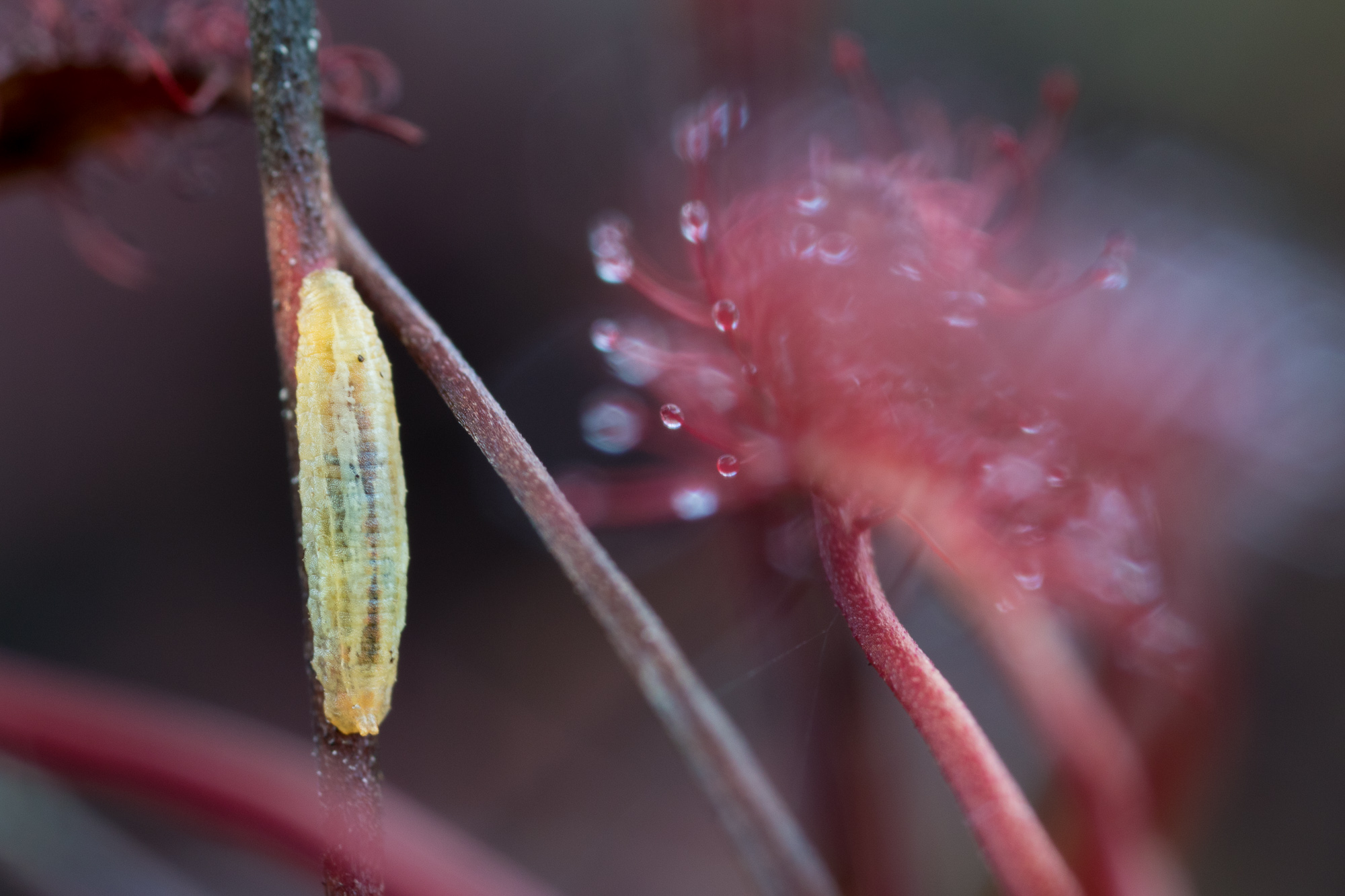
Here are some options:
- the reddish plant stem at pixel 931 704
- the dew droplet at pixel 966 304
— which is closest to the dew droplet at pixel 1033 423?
the dew droplet at pixel 966 304

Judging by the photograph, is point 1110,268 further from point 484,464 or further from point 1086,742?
point 484,464

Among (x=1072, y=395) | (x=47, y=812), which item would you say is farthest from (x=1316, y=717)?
(x=47, y=812)

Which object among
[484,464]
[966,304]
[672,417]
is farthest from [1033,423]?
[484,464]

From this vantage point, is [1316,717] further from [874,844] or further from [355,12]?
[355,12]

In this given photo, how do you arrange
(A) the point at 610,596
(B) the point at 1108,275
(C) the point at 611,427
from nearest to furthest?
(A) the point at 610,596 < (B) the point at 1108,275 < (C) the point at 611,427

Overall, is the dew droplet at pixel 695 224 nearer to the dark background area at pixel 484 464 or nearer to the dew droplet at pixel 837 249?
the dew droplet at pixel 837 249
